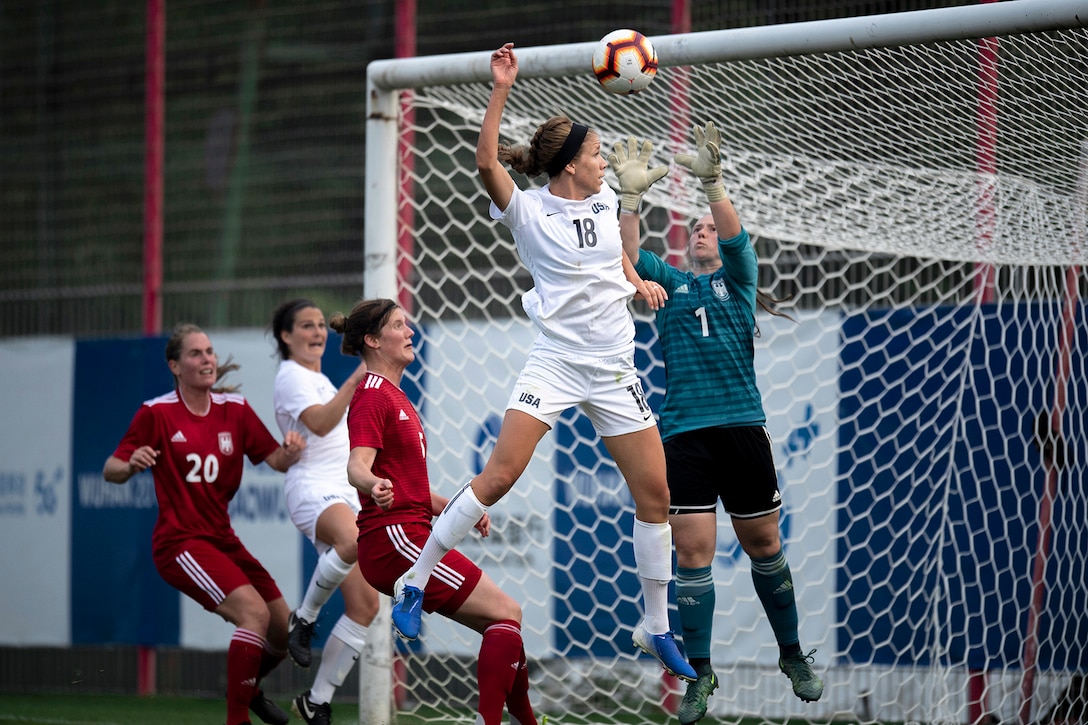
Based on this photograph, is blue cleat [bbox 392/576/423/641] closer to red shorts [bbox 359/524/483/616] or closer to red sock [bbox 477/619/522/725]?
red shorts [bbox 359/524/483/616]

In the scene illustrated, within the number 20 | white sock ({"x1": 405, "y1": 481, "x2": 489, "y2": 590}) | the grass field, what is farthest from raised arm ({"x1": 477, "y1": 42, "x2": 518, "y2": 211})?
the grass field

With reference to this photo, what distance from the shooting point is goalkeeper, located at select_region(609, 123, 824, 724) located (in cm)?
487

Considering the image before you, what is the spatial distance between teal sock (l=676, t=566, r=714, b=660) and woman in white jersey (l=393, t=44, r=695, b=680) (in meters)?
0.38

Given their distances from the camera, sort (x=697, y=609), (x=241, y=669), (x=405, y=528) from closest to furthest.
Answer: (x=405, y=528)
(x=697, y=609)
(x=241, y=669)

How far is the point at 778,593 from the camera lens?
4984mm

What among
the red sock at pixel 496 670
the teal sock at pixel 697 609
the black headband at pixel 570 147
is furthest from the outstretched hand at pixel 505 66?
the teal sock at pixel 697 609

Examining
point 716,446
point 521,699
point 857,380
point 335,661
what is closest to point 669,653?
point 521,699

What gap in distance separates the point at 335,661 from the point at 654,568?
1749 millimetres

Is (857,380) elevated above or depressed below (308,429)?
above

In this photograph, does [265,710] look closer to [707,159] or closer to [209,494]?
[209,494]

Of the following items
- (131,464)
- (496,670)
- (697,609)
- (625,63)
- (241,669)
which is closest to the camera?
(496,670)

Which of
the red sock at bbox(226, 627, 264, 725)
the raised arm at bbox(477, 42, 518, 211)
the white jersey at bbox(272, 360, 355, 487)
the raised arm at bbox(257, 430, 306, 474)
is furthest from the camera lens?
the white jersey at bbox(272, 360, 355, 487)

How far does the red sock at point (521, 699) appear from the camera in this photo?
4461 mm

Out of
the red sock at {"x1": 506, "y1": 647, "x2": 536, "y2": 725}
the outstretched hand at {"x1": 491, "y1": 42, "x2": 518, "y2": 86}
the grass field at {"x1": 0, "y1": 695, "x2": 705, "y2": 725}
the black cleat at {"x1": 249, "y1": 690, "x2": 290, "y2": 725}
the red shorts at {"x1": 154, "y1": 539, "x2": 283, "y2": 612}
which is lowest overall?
the grass field at {"x1": 0, "y1": 695, "x2": 705, "y2": 725}
